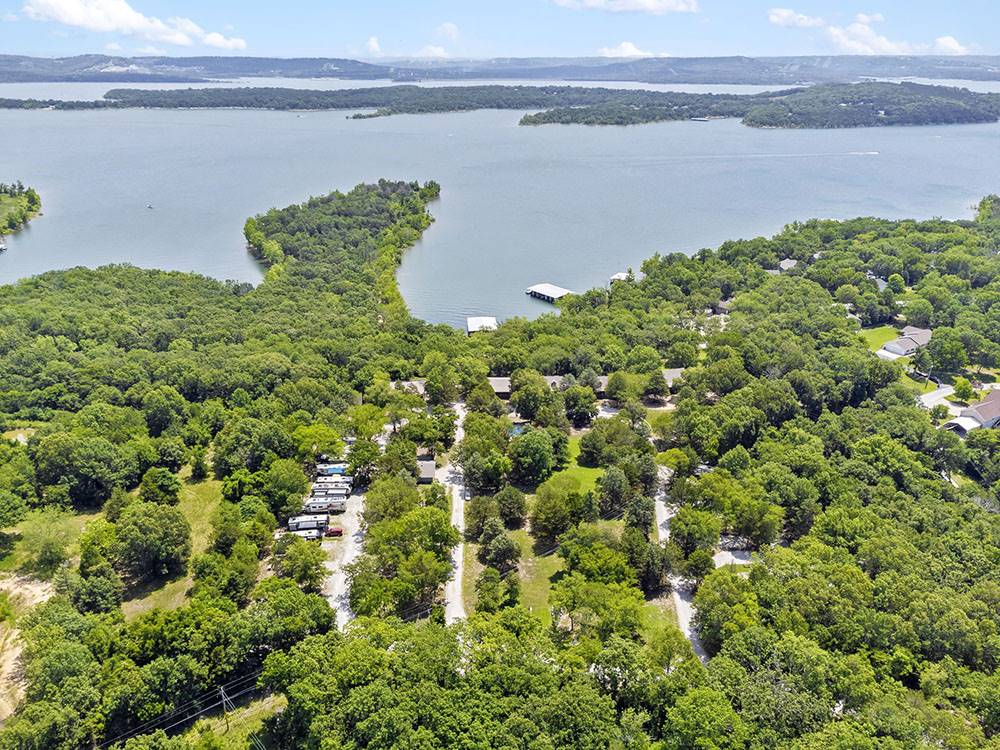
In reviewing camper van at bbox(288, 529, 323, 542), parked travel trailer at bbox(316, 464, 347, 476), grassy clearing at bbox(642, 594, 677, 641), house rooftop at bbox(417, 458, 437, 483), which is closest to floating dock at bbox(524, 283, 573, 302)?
house rooftop at bbox(417, 458, 437, 483)

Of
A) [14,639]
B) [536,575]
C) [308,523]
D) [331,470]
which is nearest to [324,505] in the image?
[308,523]

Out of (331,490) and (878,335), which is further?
(878,335)

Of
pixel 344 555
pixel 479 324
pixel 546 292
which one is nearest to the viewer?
pixel 344 555

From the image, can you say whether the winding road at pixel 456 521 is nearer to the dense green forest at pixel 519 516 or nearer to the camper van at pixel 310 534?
the dense green forest at pixel 519 516

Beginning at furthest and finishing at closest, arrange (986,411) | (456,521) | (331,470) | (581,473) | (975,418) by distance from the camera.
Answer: (986,411) → (975,418) → (581,473) → (331,470) → (456,521)

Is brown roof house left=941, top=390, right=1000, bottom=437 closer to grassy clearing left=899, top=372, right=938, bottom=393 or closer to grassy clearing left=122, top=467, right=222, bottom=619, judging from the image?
grassy clearing left=899, top=372, right=938, bottom=393

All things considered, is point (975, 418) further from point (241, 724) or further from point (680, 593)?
point (241, 724)

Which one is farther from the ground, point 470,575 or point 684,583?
point 470,575
